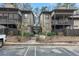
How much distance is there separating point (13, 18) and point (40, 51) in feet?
2.65

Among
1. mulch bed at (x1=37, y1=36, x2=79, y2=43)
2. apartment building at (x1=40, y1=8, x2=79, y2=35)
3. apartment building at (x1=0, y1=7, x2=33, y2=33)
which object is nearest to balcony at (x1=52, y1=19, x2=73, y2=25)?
apartment building at (x1=40, y1=8, x2=79, y2=35)

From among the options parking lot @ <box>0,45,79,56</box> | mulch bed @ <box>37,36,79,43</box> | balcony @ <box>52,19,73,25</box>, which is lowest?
parking lot @ <box>0,45,79,56</box>

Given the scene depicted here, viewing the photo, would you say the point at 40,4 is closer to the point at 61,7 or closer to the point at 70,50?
the point at 61,7

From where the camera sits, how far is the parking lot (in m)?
6.30

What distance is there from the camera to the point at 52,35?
6.36 m

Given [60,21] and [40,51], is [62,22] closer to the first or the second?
[60,21]

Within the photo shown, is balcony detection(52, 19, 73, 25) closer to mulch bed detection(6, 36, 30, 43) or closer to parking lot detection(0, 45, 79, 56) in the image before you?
parking lot detection(0, 45, 79, 56)

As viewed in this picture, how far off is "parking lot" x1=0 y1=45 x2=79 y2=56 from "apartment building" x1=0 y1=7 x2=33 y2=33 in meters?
0.36

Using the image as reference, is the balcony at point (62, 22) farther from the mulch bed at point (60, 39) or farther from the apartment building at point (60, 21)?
the mulch bed at point (60, 39)

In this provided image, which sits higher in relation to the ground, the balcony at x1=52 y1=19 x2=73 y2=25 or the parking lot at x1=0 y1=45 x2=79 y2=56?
the balcony at x1=52 y1=19 x2=73 y2=25

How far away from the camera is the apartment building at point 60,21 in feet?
20.7

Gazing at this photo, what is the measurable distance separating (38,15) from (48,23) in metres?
0.24

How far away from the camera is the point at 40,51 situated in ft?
20.8

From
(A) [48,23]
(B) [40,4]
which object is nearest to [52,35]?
(A) [48,23]
